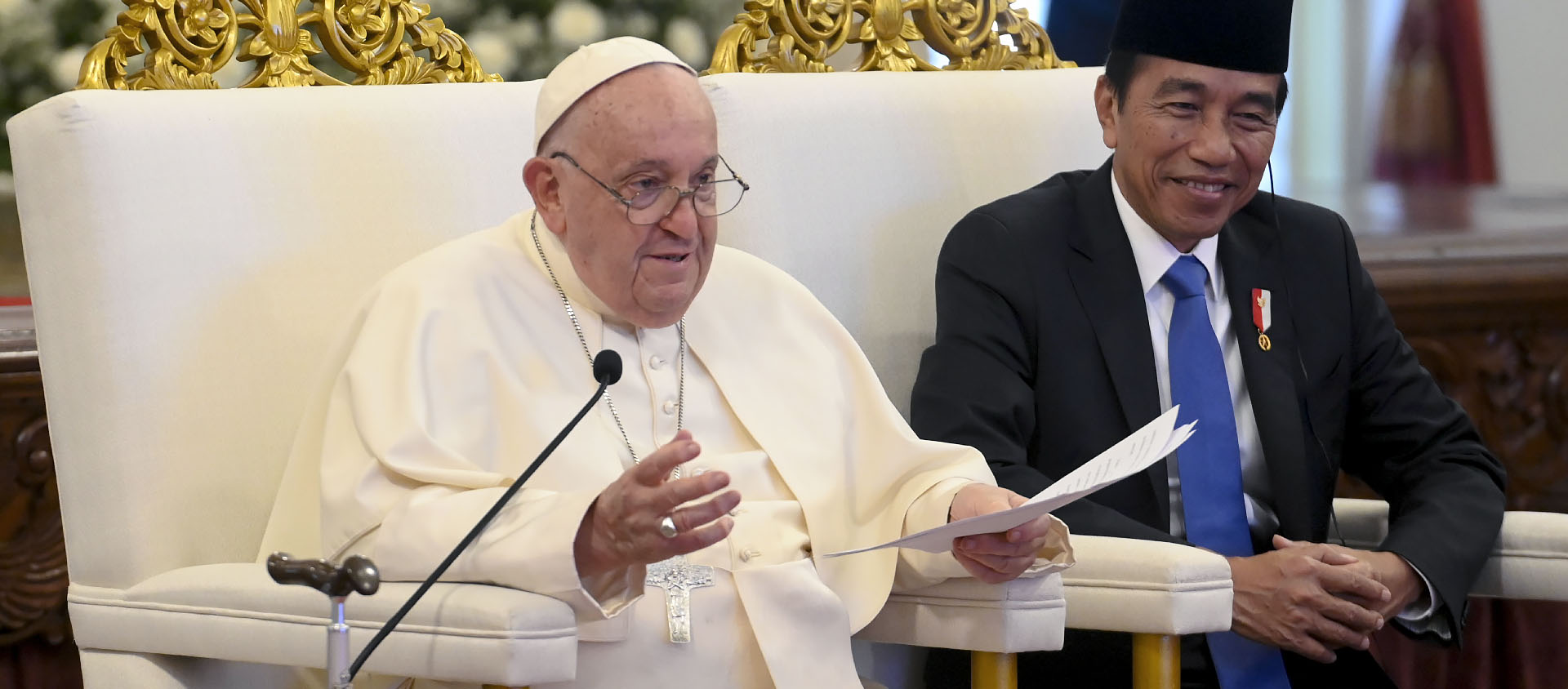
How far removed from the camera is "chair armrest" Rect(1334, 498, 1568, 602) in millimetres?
2391

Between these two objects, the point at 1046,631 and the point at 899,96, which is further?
the point at 899,96

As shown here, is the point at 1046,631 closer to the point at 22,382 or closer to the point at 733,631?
the point at 733,631

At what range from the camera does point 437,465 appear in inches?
78.4

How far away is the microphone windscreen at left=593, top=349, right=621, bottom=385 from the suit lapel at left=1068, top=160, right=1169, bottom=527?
40.0 inches

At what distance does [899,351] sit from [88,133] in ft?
4.27

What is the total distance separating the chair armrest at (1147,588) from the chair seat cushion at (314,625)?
65 centimetres

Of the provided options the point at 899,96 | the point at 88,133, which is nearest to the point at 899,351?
the point at 899,96

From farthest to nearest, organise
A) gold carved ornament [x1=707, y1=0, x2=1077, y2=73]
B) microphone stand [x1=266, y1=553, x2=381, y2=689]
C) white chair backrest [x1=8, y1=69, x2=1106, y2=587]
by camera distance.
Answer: gold carved ornament [x1=707, y1=0, x2=1077, y2=73] → white chair backrest [x1=8, y1=69, x2=1106, y2=587] → microphone stand [x1=266, y1=553, x2=381, y2=689]

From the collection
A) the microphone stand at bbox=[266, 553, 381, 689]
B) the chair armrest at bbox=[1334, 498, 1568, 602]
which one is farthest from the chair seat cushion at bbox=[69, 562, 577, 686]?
the chair armrest at bbox=[1334, 498, 1568, 602]

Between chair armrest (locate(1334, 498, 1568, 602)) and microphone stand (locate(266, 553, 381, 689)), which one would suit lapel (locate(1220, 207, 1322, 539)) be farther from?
microphone stand (locate(266, 553, 381, 689))

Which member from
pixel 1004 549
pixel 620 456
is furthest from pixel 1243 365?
pixel 620 456

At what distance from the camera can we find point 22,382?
271cm

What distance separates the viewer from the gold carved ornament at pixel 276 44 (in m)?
2.38

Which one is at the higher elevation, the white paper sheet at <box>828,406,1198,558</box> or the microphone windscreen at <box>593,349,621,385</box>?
the microphone windscreen at <box>593,349,621,385</box>
